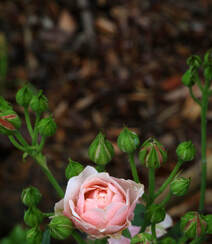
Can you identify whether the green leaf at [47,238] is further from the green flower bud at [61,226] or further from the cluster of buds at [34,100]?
the cluster of buds at [34,100]

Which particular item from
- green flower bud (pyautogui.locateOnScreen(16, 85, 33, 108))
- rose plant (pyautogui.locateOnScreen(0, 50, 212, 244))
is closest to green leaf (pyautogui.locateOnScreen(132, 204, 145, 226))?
rose plant (pyautogui.locateOnScreen(0, 50, 212, 244))

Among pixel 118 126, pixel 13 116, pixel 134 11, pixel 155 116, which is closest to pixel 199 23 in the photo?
pixel 134 11

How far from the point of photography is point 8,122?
94cm

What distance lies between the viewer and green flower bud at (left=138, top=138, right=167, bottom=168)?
91cm

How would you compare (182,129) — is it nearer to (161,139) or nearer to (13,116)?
(161,139)

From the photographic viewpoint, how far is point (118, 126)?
2301 mm

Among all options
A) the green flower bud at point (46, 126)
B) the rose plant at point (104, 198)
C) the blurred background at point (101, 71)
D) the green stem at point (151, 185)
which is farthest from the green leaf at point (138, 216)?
the blurred background at point (101, 71)

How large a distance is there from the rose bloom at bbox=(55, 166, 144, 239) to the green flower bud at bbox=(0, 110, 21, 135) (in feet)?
0.73

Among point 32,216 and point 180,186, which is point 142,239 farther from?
point 32,216

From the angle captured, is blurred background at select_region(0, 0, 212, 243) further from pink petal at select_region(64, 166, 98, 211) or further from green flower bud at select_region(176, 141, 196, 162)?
pink petal at select_region(64, 166, 98, 211)

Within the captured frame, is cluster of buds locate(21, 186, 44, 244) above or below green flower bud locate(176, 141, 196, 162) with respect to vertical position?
below

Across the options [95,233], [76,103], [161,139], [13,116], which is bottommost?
[161,139]

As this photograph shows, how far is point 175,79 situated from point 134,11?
1.98ft

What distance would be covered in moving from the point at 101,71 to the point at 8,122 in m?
1.63
